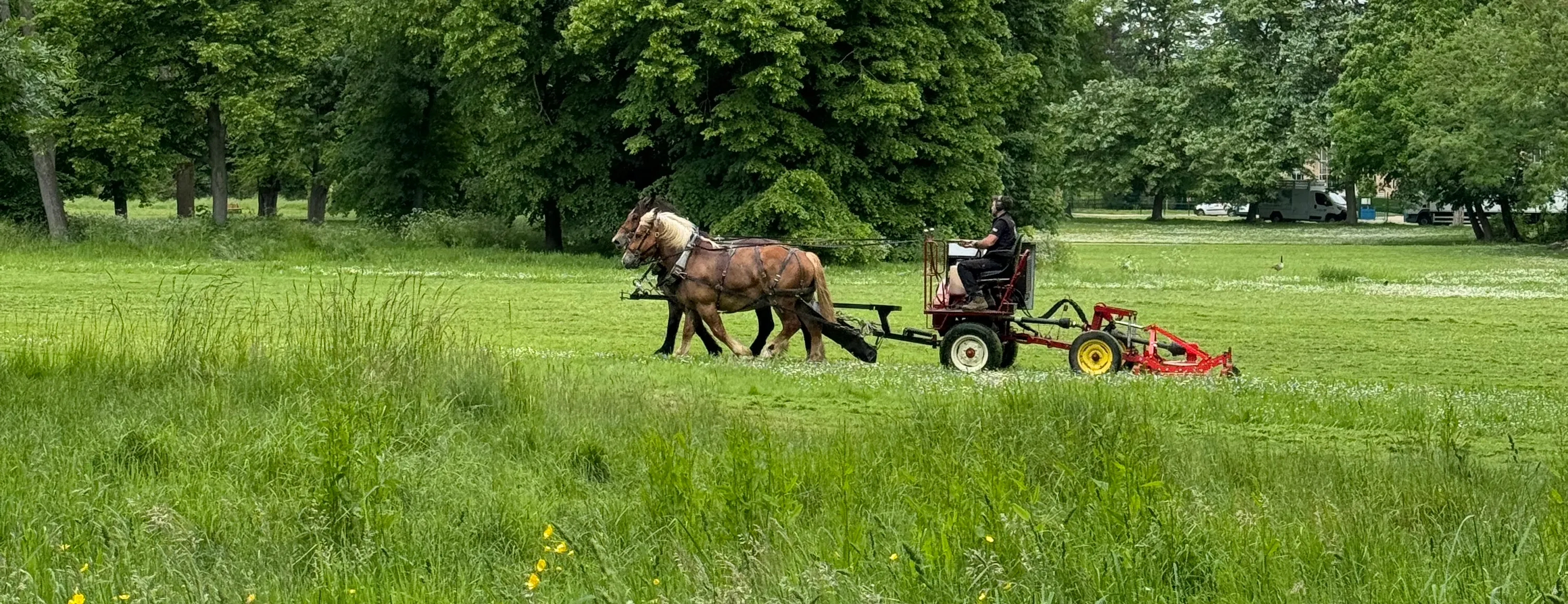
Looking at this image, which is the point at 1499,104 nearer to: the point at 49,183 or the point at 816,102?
the point at 816,102

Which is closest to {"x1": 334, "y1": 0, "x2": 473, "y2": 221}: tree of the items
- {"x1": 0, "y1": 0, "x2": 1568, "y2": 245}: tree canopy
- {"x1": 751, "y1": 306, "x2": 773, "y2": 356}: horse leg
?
{"x1": 0, "y1": 0, "x2": 1568, "y2": 245}: tree canopy

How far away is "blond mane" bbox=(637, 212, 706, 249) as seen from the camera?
1797 centimetres

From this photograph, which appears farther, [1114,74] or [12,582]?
[1114,74]

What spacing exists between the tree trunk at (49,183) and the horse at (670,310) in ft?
95.0

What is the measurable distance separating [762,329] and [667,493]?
10484 millimetres

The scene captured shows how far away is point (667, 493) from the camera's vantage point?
8422 mm

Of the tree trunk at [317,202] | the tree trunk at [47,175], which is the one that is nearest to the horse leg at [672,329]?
the tree trunk at [47,175]

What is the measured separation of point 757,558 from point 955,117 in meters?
34.9

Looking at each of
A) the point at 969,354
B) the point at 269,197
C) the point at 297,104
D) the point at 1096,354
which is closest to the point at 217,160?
the point at 297,104

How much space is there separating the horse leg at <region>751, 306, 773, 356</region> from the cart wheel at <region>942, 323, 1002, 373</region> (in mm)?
2619

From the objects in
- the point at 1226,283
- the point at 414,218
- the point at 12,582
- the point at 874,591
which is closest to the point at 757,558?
the point at 874,591

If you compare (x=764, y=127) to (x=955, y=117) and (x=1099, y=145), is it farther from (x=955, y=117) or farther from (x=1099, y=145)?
(x=1099, y=145)

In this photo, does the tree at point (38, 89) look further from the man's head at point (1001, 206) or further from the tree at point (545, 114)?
the man's head at point (1001, 206)

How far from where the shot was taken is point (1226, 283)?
115ft
